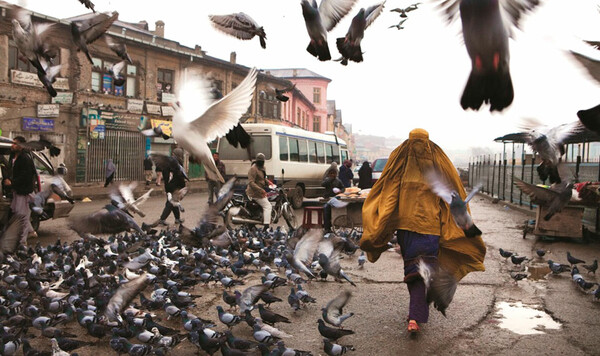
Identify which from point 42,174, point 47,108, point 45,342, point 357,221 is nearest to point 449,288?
point 45,342

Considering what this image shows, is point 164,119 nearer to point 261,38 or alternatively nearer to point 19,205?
point 19,205

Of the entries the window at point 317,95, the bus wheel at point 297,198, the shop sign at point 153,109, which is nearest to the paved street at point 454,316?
the bus wheel at point 297,198

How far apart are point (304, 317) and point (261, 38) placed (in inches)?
119

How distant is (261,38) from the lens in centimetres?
252

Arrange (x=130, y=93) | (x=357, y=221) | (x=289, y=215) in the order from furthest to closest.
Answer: (x=130, y=93), (x=289, y=215), (x=357, y=221)

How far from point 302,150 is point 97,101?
11.9 m

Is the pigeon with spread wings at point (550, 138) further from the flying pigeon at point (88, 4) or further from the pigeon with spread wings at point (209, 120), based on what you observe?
the flying pigeon at point (88, 4)

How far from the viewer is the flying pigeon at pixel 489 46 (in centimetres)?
117

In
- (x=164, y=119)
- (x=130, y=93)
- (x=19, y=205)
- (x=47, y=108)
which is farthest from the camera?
(x=164, y=119)

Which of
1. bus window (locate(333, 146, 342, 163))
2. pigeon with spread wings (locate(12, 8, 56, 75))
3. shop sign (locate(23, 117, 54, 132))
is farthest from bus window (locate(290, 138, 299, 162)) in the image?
pigeon with spread wings (locate(12, 8, 56, 75))

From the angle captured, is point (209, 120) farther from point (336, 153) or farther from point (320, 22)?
point (336, 153)

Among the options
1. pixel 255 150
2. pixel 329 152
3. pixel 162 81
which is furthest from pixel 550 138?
pixel 162 81

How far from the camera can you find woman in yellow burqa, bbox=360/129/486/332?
13.0 ft

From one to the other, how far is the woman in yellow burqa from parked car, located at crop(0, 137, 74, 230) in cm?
701
